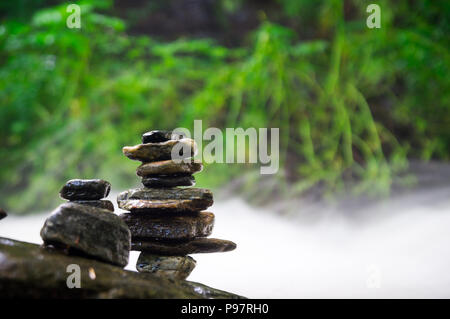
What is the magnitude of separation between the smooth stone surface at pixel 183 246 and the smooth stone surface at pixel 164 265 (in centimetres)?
2

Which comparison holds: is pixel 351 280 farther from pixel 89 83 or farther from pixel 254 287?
pixel 89 83

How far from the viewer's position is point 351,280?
1.28m

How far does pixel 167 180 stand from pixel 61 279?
0.40 meters

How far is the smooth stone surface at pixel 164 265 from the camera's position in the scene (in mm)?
1023

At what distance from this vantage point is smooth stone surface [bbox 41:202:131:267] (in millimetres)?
849

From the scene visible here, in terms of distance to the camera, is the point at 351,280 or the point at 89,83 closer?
the point at 351,280

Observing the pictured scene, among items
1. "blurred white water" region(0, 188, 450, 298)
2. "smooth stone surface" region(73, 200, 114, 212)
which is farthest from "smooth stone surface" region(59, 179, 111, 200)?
"blurred white water" region(0, 188, 450, 298)
